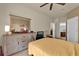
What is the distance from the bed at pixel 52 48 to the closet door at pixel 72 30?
130 millimetres

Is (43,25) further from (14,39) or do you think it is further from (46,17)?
(14,39)

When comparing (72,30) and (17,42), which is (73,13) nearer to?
(72,30)

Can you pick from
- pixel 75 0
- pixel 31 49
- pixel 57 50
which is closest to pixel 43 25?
pixel 31 49

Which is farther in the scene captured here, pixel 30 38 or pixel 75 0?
pixel 30 38

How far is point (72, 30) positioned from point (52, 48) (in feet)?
1.63

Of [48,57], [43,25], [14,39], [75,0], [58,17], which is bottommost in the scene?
[48,57]

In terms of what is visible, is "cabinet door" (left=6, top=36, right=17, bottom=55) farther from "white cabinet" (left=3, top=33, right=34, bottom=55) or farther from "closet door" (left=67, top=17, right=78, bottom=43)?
→ "closet door" (left=67, top=17, right=78, bottom=43)

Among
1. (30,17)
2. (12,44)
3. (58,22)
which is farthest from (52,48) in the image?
(12,44)

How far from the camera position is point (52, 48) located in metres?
1.36

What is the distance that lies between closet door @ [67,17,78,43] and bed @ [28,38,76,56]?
0.43 ft

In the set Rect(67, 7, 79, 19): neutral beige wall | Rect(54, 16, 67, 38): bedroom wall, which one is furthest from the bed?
Rect(67, 7, 79, 19): neutral beige wall

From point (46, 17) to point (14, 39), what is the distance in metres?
0.64

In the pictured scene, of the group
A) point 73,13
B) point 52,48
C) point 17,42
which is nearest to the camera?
point 52,48

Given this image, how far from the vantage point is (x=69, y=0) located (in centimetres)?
104
